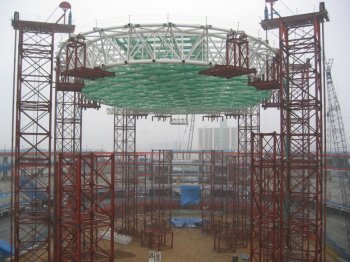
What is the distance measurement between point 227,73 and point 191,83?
34.1ft

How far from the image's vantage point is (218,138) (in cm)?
16862

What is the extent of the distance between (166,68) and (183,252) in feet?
51.9

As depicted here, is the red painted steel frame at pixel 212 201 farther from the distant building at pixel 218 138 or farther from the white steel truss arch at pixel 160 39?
the distant building at pixel 218 138

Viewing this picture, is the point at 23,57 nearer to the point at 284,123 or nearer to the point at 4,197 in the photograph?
the point at 284,123

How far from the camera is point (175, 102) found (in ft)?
130

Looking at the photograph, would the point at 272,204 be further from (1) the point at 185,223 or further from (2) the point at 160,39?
(1) the point at 185,223

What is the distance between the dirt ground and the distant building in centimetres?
12862

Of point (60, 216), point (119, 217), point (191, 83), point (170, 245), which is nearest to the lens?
point (60, 216)

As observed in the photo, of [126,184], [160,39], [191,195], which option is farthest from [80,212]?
[191,195]

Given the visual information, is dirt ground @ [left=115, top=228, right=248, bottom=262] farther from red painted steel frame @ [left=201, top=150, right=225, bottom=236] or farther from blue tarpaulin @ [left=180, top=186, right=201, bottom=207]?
blue tarpaulin @ [left=180, top=186, right=201, bottom=207]

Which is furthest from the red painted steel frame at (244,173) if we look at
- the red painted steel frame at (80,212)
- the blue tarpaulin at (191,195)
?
the red painted steel frame at (80,212)

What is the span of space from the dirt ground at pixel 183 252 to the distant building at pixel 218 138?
422ft

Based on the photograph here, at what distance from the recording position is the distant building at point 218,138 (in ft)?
533

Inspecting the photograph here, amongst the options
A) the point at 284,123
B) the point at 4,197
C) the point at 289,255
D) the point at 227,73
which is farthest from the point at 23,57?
the point at 4,197
